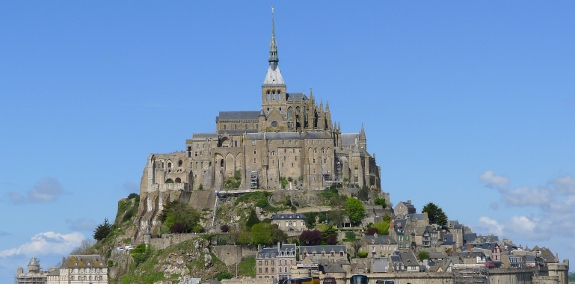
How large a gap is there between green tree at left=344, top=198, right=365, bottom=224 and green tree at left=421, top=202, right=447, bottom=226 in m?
8.35

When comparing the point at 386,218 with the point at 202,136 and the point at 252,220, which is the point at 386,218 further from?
the point at 202,136

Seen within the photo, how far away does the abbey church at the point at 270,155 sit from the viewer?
116625 mm

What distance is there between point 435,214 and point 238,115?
22.3 m

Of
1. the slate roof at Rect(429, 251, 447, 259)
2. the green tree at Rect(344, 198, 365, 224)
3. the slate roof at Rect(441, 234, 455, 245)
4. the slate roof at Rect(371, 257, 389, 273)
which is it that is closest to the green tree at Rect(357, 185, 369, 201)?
the green tree at Rect(344, 198, 365, 224)

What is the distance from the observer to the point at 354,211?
111 metres

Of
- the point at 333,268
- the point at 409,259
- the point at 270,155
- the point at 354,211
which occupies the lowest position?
the point at 333,268

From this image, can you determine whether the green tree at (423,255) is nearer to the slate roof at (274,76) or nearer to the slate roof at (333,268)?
the slate roof at (333,268)

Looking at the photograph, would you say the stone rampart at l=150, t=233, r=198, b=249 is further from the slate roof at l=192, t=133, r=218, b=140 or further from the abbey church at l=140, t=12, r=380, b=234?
the slate roof at l=192, t=133, r=218, b=140

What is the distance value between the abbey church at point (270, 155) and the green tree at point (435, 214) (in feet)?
20.7

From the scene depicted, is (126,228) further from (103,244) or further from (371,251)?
(371,251)

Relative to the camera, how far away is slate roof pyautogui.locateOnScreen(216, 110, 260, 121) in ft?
406

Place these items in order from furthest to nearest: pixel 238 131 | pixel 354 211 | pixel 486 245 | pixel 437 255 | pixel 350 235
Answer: pixel 238 131
pixel 354 211
pixel 486 245
pixel 350 235
pixel 437 255

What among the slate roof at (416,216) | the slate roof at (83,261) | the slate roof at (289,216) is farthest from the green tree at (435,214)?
the slate roof at (83,261)

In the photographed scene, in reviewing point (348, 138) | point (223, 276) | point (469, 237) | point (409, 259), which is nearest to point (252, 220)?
point (223, 276)
